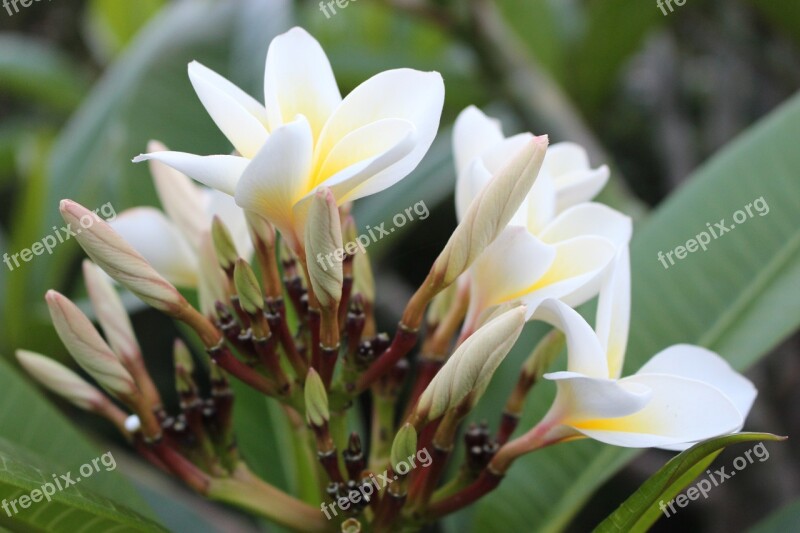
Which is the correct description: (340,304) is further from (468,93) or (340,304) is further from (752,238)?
(468,93)

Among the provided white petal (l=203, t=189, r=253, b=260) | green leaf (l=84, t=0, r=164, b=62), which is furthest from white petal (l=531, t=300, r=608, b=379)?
green leaf (l=84, t=0, r=164, b=62)

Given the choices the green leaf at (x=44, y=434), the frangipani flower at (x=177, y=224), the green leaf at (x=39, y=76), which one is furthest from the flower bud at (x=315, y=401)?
the green leaf at (x=39, y=76)

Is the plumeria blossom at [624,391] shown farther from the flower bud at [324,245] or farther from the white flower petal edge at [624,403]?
the flower bud at [324,245]

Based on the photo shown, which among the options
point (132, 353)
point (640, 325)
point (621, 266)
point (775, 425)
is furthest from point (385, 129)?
point (775, 425)

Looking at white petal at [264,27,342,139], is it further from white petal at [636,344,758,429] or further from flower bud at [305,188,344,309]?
white petal at [636,344,758,429]
